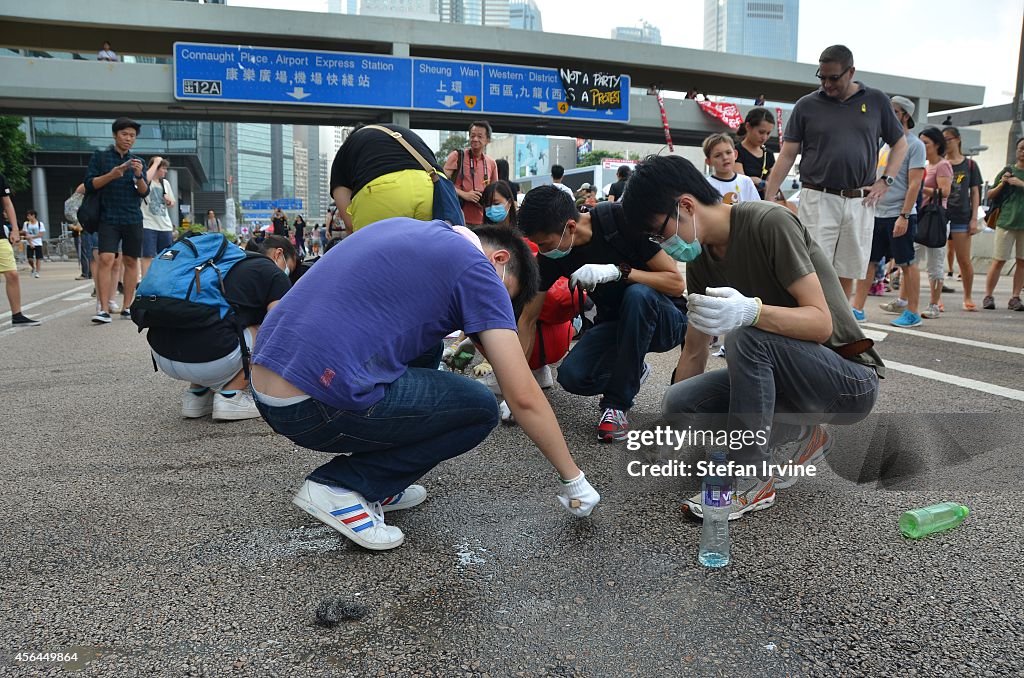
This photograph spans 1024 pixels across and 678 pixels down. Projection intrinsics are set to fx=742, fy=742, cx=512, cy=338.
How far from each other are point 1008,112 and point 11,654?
5268cm

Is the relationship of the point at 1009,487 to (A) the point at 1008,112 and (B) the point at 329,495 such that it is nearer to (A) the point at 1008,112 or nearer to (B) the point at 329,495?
(B) the point at 329,495

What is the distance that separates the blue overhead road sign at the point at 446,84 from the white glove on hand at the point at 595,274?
20.0m

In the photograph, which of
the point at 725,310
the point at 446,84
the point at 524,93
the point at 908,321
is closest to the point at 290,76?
the point at 446,84

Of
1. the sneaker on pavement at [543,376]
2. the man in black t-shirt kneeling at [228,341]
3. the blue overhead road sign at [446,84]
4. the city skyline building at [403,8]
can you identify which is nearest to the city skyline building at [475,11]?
the city skyline building at [403,8]

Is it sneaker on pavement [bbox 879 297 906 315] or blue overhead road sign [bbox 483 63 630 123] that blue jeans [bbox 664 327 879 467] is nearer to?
sneaker on pavement [bbox 879 297 906 315]

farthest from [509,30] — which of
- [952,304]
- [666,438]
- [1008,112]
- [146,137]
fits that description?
[1008,112]

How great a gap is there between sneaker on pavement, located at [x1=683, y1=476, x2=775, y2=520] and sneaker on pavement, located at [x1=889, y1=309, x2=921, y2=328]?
4703mm

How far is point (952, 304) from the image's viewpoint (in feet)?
27.3

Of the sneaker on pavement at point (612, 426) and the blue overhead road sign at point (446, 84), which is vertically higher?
the blue overhead road sign at point (446, 84)

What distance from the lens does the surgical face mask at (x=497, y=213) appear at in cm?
619

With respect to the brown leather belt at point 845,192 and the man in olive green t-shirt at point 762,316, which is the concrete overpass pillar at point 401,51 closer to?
the brown leather belt at point 845,192

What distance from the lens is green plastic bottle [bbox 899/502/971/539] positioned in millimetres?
2238

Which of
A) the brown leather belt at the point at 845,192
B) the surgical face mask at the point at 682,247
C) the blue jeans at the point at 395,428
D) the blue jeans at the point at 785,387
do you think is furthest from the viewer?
the brown leather belt at the point at 845,192

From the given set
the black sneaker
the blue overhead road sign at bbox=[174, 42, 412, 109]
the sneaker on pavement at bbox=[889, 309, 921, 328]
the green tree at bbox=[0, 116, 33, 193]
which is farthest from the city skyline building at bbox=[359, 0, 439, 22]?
the sneaker on pavement at bbox=[889, 309, 921, 328]
